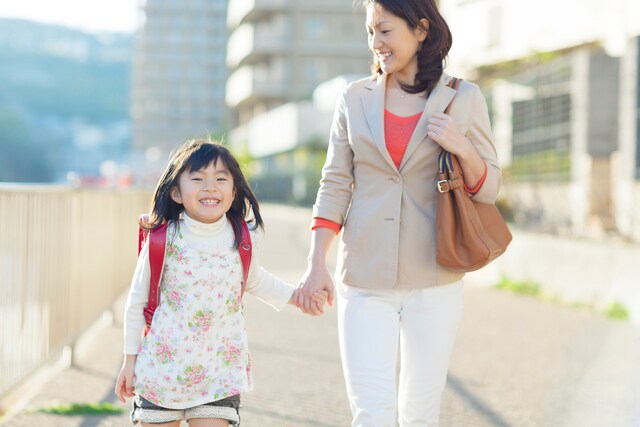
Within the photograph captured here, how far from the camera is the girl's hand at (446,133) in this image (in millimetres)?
3896

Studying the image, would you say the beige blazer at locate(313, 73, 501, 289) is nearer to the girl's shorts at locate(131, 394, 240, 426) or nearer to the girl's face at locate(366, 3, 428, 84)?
the girl's face at locate(366, 3, 428, 84)

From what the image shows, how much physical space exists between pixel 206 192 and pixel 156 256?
0.26m

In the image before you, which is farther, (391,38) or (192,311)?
(391,38)

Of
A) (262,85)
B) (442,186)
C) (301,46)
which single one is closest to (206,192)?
(442,186)

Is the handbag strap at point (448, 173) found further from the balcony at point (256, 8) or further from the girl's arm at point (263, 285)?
the balcony at point (256, 8)

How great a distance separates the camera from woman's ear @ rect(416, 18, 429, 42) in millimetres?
4043

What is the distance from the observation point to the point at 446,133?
390 cm

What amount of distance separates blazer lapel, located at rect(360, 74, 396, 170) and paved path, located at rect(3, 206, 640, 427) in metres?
2.70

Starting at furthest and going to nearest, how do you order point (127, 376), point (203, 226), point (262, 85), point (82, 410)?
point (262, 85) < point (82, 410) < point (203, 226) < point (127, 376)

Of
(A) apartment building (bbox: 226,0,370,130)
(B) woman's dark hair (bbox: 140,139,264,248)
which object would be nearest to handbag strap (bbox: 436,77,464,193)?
(B) woman's dark hair (bbox: 140,139,264,248)

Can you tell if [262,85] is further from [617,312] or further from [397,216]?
[397,216]

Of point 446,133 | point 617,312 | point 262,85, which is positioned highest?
point 262,85

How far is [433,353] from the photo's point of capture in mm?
4004

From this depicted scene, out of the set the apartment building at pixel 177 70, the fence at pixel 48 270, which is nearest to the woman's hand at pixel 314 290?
the fence at pixel 48 270
